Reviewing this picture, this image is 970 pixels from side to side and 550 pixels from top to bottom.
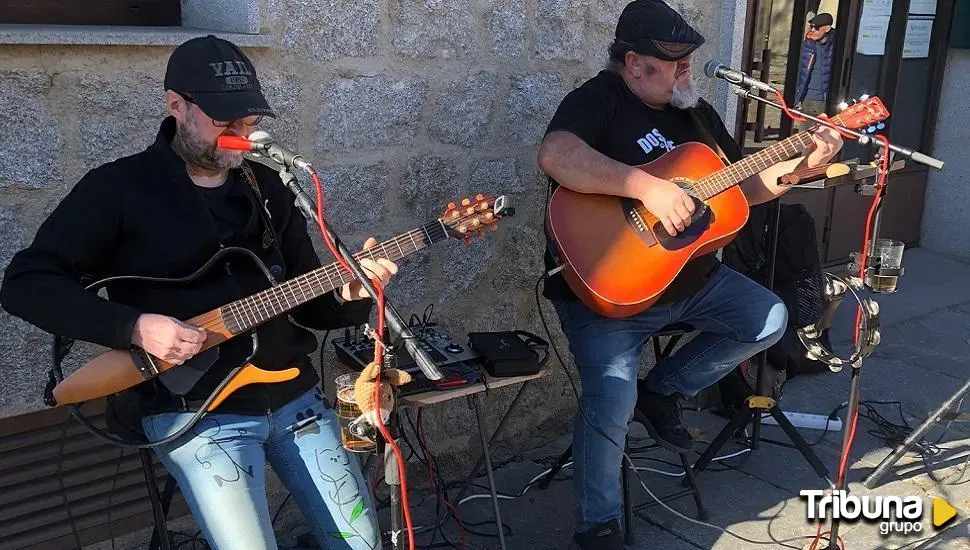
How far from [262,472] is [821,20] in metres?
4.13

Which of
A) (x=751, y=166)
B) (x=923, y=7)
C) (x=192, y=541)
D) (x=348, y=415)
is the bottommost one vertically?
(x=192, y=541)

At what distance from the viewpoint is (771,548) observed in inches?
114

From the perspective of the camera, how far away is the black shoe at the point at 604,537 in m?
2.74

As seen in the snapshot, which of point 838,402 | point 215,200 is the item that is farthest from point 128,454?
point 838,402

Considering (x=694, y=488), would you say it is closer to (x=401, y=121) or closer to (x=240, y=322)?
(x=401, y=121)

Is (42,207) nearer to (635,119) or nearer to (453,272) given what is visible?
(453,272)

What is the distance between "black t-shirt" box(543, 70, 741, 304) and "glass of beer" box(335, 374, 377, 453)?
1.14m

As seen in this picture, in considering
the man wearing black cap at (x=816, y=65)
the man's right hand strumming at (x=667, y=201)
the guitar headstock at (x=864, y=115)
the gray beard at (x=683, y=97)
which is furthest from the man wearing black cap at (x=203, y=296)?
the man wearing black cap at (x=816, y=65)

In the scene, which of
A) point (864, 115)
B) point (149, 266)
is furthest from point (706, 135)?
point (149, 266)

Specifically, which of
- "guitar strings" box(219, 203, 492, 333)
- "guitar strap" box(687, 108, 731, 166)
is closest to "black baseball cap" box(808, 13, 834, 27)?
"guitar strap" box(687, 108, 731, 166)

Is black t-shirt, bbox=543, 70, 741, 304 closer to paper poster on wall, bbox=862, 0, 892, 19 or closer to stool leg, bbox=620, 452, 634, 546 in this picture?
stool leg, bbox=620, 452, 634, 546

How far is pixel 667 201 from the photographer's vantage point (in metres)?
2.67

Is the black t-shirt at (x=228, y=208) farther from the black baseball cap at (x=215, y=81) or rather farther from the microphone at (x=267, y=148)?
the microphone at (x=267, y=148)

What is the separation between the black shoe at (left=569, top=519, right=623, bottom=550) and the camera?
274 centimetres
